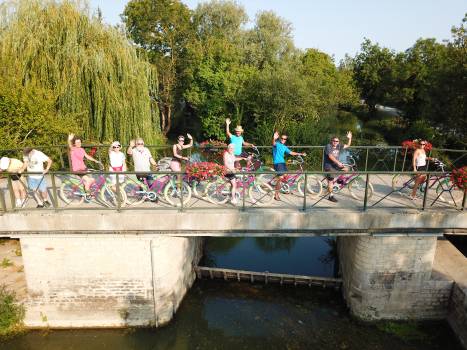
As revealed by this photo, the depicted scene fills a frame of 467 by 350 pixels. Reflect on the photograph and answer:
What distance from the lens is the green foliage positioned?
859cm

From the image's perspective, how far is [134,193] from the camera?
8680 millimetres

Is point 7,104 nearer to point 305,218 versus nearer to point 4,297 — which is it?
point 4,297

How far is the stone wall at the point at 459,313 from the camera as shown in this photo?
8.21 meters

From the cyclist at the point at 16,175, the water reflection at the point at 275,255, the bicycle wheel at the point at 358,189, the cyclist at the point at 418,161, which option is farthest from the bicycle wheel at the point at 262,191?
the cyclist at the point at 16,175

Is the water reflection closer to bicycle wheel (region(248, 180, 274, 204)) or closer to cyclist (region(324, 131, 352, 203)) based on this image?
bicycle wheel (region(248, 180, 274, 204))

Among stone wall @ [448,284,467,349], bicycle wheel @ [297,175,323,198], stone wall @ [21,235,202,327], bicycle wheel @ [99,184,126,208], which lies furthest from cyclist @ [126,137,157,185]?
stone wall @ [448,284,467,349]

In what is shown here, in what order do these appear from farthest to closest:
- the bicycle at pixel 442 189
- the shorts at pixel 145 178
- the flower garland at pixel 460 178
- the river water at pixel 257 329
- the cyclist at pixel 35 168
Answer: the shorts at pixel 145 178, the river water at pixel 257 329, the bicycle at pixel 442 189, the cyclist at pixel 35 168, the flower garland at pixel 460 178

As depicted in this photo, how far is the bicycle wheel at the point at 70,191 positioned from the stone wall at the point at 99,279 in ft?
2.84

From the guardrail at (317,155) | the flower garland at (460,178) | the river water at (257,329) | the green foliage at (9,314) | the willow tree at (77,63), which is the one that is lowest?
the river water at (257,329)

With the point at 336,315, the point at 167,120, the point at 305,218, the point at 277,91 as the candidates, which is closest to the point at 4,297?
the point at 305,218

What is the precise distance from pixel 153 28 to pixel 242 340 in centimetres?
2779

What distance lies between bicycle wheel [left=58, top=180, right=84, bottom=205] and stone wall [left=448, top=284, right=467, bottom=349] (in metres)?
9.06

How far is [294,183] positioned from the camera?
9.59 meters

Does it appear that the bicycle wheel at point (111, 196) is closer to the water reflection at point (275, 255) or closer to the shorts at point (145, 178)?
the shorts at point (145, 178)
